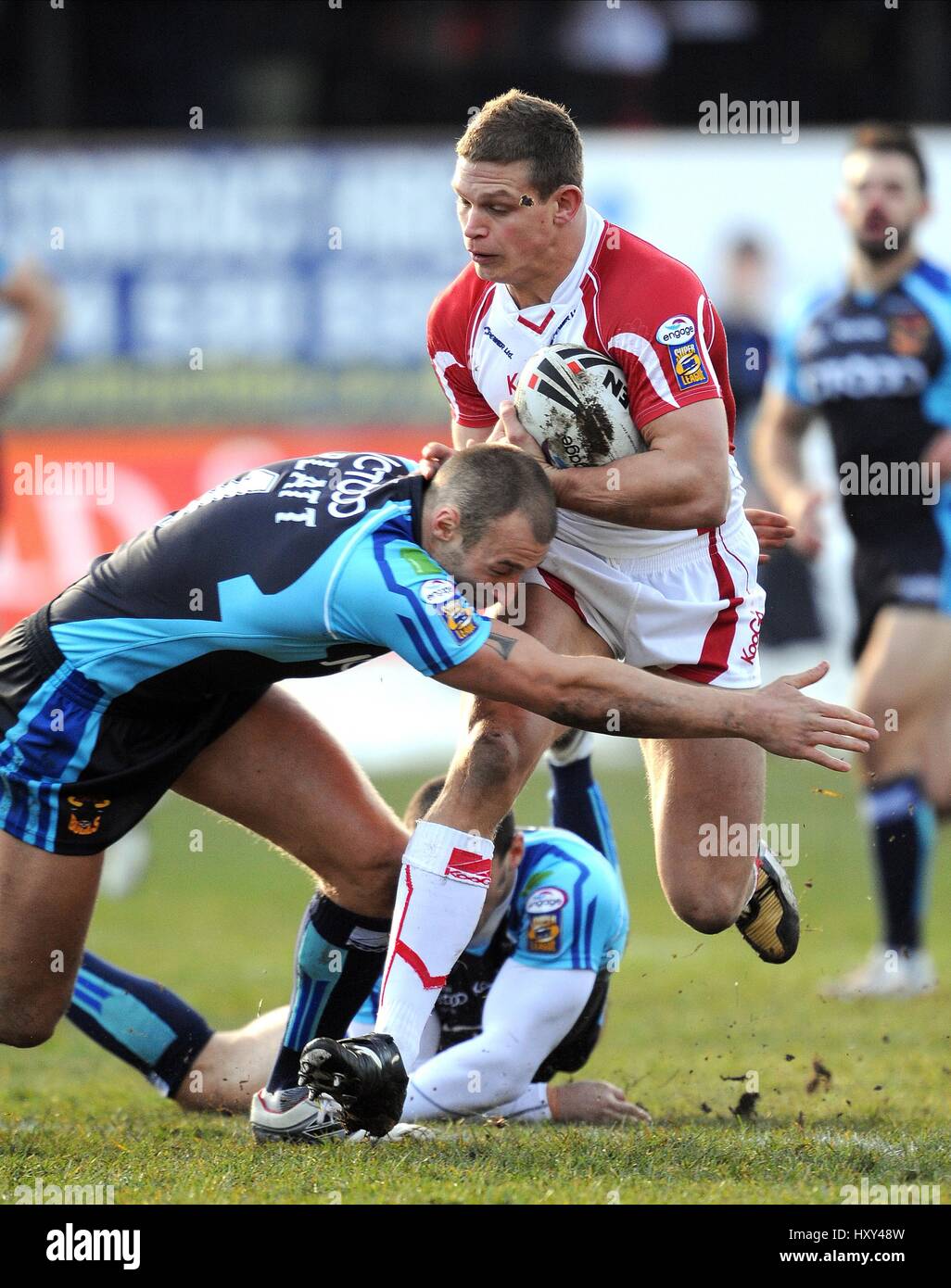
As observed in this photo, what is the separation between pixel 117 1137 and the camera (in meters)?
5.10

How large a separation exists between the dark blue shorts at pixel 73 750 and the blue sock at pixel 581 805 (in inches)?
66.3

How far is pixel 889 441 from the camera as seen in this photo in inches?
345

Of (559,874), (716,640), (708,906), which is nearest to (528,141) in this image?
(716,640)

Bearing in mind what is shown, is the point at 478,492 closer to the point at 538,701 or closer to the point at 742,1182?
the point at 538,701

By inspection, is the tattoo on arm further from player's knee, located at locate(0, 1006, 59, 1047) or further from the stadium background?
the stadium background

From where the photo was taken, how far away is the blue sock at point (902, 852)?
7.77 m

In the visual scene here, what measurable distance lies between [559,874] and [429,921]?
2.84 ft

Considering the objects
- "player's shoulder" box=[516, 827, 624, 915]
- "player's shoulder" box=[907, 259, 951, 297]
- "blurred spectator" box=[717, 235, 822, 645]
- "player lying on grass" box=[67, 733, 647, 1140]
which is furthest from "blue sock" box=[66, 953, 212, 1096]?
"blurred spectator" box=[717, 235, 822, 645]

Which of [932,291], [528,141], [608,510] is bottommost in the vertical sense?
[608,510]

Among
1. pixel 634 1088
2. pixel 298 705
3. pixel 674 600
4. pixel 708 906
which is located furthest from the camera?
Answer: pixel 634 1088

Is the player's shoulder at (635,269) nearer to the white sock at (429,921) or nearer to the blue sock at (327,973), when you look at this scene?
the white sock at (429,921)

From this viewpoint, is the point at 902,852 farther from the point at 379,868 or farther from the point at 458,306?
the point at 458,306

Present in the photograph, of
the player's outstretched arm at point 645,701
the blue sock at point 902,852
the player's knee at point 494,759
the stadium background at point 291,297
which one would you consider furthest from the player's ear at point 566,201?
the stadium background at point 291,297

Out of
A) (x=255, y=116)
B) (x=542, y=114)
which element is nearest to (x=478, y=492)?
(x=542, y=114)
